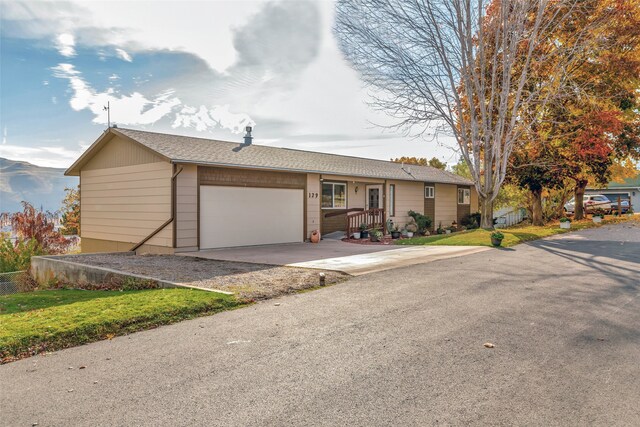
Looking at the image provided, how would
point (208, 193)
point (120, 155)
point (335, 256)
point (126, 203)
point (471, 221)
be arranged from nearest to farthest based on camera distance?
1. point (335, 256)
2. point (208, 193)
3. point (126, 203)
4. point (120, 155)
5. point (471, 221)

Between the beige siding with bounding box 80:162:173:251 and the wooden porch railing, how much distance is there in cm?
762

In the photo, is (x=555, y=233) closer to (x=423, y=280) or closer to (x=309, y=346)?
(x=423, y=280)

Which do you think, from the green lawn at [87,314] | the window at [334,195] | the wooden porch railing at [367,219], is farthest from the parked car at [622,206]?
the green lawn at [87,314]

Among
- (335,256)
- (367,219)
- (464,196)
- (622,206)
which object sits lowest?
(335,256)

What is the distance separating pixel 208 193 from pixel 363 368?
35.2 feet

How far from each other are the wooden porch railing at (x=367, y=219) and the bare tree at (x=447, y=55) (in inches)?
154

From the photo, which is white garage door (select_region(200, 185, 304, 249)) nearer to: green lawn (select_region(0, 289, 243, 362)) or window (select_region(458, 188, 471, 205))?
green lawn (select_region(0, 289, 243, 362))

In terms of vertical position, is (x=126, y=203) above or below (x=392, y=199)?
below

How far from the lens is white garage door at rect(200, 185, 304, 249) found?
13641 millimetres

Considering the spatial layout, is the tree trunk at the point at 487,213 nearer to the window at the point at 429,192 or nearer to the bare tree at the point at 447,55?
the bare tree at the point at 447,55

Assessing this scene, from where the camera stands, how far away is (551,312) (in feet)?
18.5

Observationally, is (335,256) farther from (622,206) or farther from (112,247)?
(622,206)

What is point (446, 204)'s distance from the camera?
24281 mm

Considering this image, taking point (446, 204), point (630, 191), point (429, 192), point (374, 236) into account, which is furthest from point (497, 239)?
point (630, 191)
